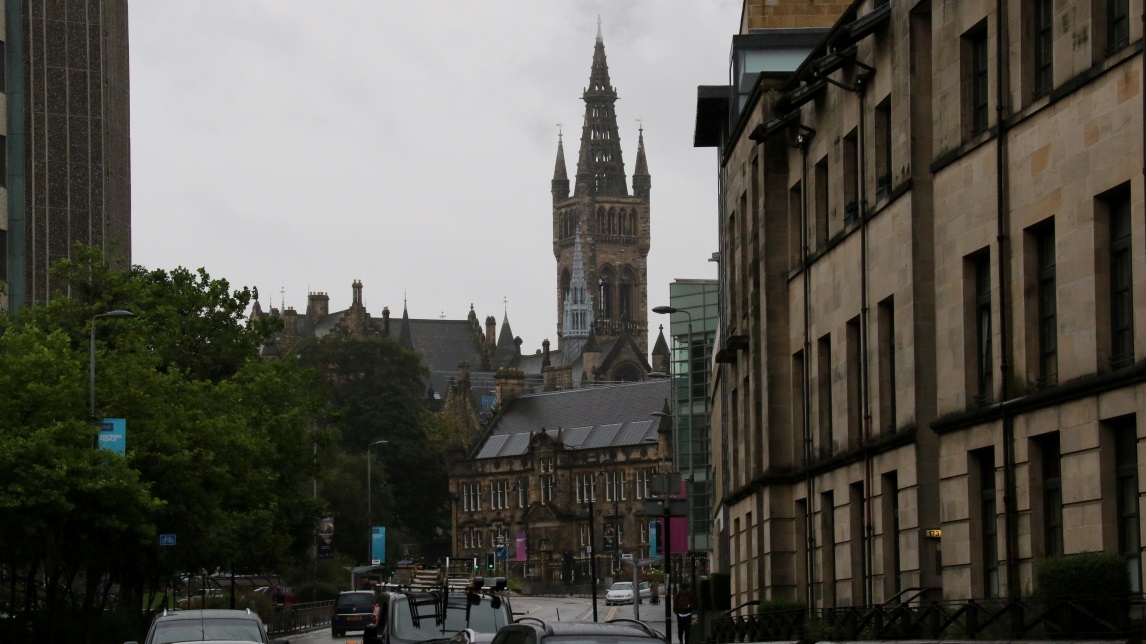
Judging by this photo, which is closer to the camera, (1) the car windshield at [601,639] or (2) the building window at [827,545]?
(1) the car windshield at [601,639]

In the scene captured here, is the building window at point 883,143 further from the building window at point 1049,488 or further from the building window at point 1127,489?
the building window at point 1127,489

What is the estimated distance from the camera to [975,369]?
28.1 m

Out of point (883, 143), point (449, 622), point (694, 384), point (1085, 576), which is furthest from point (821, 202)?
point (694, 384)

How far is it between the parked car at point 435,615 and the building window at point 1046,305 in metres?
7.69

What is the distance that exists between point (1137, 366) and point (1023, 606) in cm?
291

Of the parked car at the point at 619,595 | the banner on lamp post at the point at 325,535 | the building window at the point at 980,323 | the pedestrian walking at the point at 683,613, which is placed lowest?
the parked car at the point at 619,595

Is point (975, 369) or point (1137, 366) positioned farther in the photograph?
point (975, 369)

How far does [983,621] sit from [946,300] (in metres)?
6.15

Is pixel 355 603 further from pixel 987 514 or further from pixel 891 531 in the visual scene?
pixel 987 514

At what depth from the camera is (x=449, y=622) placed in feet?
93.7

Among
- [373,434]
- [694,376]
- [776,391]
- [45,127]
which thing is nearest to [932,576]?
[776,391]

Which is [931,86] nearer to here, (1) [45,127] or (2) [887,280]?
(2) [887,280]

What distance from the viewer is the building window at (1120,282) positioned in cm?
2312

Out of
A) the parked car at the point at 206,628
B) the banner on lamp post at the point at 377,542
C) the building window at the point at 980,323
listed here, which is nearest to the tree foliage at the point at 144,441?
the parked car at the point at 206,628
